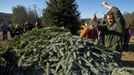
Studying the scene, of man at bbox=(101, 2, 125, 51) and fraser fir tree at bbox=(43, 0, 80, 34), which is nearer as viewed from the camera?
man at bbox=(101, 2, 125, 51)

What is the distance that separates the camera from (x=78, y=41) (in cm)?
641

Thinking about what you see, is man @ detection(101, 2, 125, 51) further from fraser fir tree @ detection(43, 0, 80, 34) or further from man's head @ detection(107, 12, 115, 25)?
fraser fir tree @ detection(43, 0, 80, 34)

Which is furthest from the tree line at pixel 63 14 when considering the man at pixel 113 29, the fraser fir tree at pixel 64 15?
the man at pixel 113 29

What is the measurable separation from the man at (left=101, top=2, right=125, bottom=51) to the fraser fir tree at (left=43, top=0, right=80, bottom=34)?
13.6m

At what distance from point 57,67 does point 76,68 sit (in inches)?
13.8

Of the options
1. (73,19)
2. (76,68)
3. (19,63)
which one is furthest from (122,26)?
(73,19)

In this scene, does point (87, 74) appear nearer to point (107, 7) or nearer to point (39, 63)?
point (39, 63)

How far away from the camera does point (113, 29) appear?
7711 mm

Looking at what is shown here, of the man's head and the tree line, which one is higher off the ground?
the tree line

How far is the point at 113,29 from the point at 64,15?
13951 millimetres

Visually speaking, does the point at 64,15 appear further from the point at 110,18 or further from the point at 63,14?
the point at 110,18

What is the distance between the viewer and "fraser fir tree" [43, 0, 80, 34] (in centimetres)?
2153

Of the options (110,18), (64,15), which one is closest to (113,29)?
(110,18)

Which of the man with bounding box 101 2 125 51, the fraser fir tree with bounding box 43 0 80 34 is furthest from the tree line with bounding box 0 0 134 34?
the man with bounding box 101 2 125 51
